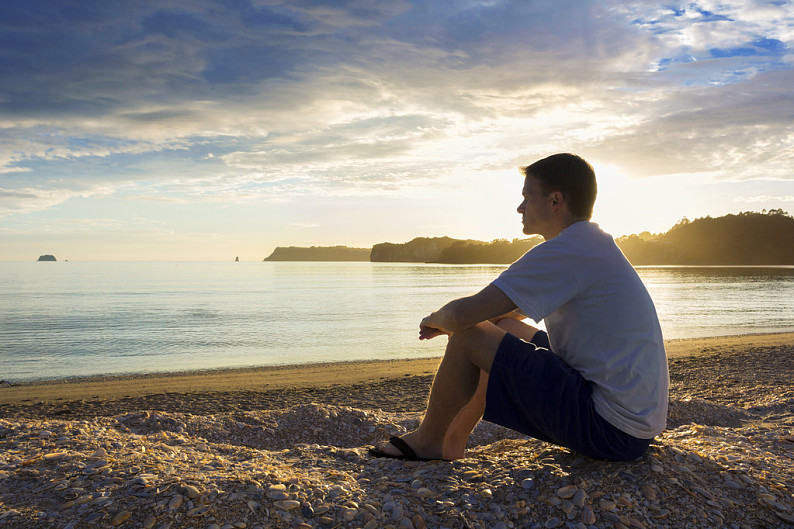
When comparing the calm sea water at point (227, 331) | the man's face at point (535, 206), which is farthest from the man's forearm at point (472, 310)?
the calm sea water at point (227, 331)

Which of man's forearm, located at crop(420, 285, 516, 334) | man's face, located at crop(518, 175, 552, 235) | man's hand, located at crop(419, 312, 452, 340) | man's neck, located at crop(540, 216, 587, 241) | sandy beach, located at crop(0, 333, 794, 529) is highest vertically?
man's face, located at crop(518, 175, 552, 235)

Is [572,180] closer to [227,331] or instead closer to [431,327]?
[431,327]

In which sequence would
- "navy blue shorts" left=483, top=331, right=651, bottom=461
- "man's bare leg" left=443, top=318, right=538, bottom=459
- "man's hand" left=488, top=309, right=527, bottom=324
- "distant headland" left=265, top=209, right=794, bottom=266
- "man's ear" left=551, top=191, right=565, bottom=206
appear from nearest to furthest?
"navy blue shorts" left=483, top=331, right=651, bottom=461, "man's ear" left=551, top=191, right=565, bottom=206, "man's bare leg" left=443, top=318, right=538, bottom=459, "man's hand" left=488, top=309, right=527, bottom=324, "distant headland" left=265, top=209, right=794, bottom=266

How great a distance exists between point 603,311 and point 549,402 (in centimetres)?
51

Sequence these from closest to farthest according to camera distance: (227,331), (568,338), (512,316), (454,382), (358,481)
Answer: (568,338) < (454,382) < (358,481) < (512,316) < (227,331)

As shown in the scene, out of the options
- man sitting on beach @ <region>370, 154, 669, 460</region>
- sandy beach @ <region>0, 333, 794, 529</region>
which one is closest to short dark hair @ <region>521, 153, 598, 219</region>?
man sitting on beach @ <region>370, 154, 669, 460</region>

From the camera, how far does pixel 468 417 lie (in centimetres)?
305

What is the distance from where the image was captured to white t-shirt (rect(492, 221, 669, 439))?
2412 millimetres

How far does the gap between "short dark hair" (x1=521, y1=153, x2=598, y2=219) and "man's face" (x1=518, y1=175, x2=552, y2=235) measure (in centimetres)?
3

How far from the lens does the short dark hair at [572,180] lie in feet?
8.57

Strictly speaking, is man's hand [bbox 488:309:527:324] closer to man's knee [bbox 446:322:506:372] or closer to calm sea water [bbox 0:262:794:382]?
man's knee [bbox 446:322:506:372]

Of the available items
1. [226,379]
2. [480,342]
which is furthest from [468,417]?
[226,379]

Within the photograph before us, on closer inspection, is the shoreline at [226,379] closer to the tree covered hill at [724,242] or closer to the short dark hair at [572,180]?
the short dark hair at [572,180]

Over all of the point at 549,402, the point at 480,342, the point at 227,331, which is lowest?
the point at 227,331
